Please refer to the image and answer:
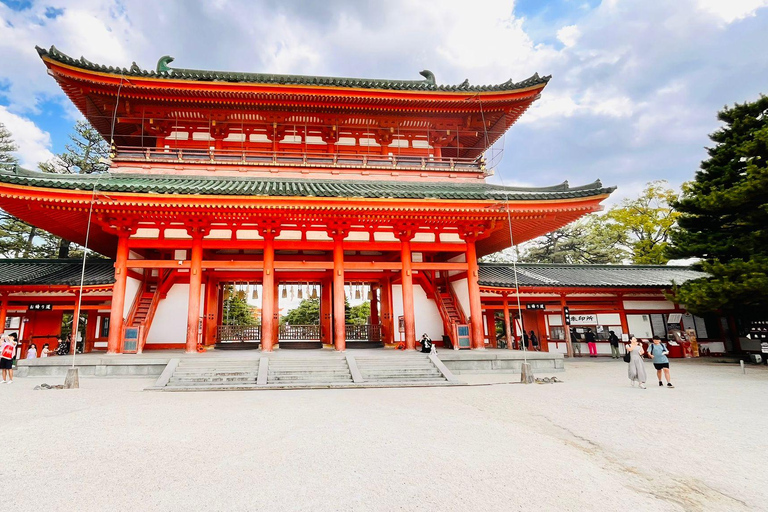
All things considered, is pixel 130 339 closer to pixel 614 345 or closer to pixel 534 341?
pixel 534 341

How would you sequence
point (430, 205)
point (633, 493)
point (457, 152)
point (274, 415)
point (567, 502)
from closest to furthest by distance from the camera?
1. point (567, 502)
2. point (633, 493)
3. point (274, 415)
4. point (430, 205)
5. point (457, 152)

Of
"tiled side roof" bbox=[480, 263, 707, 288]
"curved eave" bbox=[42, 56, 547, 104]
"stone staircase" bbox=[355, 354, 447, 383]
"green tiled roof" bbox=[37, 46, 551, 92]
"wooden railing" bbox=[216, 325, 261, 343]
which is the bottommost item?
"stone staircase" bbox=[355, 354, 447, 383]

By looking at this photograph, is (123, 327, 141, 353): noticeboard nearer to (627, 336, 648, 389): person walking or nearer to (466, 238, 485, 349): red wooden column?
(466, 238, 485, 349): red wooden column

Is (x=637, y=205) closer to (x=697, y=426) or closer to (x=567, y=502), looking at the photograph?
(x=697, y=426)

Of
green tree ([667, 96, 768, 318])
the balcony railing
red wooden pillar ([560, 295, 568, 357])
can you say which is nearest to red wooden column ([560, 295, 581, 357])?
red wooden pillar ([560, 295, 568, 357])

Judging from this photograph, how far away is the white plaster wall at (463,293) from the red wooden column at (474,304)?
102 centimetres

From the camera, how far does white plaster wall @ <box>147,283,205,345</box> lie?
13266 mm

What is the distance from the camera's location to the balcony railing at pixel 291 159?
44.5 ft

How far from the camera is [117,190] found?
10266 millimetres

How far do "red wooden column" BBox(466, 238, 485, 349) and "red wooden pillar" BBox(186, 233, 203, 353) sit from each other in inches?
355

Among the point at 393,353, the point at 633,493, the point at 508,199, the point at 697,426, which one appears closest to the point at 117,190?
the point at 393,353

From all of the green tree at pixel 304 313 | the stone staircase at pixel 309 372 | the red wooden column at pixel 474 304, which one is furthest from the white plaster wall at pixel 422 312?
the green tree at pixel 304 313

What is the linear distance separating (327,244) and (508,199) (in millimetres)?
6156

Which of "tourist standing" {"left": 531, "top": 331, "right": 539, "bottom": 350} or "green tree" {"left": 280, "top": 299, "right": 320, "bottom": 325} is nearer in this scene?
"tourist standing" {"left": 531, "top": 331, "right": 539, "bottom": 350}
